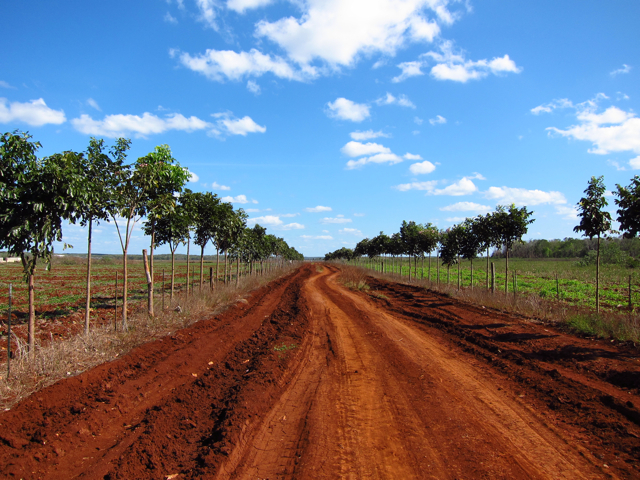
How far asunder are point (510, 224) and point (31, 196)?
63.1 ft

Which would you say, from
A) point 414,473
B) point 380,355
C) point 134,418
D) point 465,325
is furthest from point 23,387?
point 465,325

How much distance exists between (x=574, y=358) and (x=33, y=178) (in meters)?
12.6

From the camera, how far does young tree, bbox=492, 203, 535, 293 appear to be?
18.6m

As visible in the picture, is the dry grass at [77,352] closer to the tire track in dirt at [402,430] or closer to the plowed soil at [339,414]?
the plowed soil at [339,414]

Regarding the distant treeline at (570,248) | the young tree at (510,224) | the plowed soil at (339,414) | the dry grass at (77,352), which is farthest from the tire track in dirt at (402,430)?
the distant treeline at (570,248)

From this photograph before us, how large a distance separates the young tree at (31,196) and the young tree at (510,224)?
60.0 feet

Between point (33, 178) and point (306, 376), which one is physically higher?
point (33, 178)

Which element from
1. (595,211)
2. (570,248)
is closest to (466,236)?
(595,211)

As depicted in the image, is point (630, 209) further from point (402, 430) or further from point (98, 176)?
point (98, 176)

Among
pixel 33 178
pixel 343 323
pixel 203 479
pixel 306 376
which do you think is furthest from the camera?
pixel 343 323

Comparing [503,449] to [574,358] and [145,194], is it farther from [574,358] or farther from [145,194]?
[145,194]

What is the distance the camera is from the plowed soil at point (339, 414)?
15.1ft

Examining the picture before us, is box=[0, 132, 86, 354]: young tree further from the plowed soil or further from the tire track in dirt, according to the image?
the tire track in dirt

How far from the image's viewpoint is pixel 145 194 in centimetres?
1205
